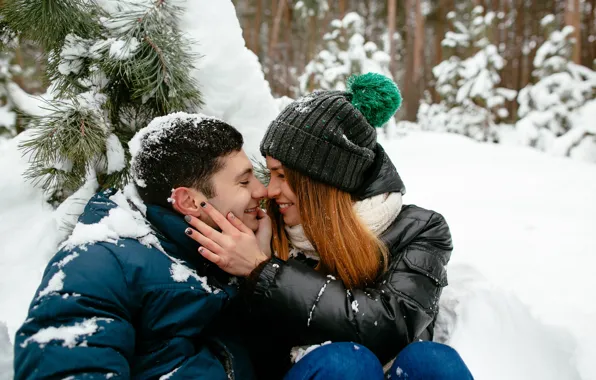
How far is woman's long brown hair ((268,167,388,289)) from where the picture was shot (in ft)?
5.28

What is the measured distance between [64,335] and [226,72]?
1381mm

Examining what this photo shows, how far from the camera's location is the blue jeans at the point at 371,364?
4.18ft

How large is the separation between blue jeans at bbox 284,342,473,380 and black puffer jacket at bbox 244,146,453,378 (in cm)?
9

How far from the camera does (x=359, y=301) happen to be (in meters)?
1.46

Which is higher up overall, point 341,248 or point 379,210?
point 379,210

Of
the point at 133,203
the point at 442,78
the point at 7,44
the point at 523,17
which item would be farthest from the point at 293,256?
the point at 523,17

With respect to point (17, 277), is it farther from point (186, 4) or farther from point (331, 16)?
point (331, 16)

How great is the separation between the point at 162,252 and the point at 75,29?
38.7 inches

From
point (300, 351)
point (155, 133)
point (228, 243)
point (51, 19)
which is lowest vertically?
point (300, 351)

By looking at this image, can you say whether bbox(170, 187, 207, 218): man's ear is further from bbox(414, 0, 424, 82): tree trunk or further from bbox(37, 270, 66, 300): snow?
bbox(414, 0, 424, 82): tree trunk

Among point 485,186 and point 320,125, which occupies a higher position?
point 320,125

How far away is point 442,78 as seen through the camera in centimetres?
1038

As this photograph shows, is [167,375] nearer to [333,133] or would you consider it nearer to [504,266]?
[333,133]

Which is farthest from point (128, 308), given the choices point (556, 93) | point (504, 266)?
point (556, 93)
